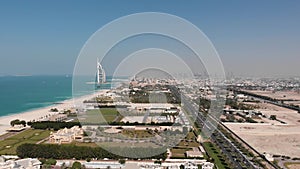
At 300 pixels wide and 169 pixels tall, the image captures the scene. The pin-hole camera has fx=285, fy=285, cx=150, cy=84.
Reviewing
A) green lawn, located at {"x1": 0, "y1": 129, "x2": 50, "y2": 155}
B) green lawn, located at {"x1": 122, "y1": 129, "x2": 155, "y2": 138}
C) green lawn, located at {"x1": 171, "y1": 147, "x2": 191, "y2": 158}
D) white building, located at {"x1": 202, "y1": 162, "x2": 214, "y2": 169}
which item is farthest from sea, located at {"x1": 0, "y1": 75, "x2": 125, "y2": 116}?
white building, located at {"x1": 202, "y1": 162, "x2": 214, "y2": 169}

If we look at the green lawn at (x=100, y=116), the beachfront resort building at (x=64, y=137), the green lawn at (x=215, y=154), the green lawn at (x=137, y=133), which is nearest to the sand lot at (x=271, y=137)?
the green lawn at (x=215, y=154)

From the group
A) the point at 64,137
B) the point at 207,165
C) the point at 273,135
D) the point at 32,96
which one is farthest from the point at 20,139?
the point at 32,96

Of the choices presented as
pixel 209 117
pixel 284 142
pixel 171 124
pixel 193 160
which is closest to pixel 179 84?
pixel 209 117

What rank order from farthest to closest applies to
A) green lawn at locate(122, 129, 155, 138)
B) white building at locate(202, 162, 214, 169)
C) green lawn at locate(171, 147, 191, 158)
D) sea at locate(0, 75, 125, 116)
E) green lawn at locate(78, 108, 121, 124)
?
sea at locate(0, 75, 125, 116), green lawn at locate(78, 108, 121, 124), green lawn at locate(122, 129, 155, 138), green lawn at locate(171, 147, 191, 158), white building at locate(202, 162, 214, 169)

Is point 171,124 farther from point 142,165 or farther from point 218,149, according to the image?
point 142,165

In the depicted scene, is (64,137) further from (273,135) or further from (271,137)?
(273,135)

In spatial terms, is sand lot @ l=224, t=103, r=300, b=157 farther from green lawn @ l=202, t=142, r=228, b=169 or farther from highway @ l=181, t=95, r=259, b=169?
green lawn @ l=202, t=142, r=228, b=169

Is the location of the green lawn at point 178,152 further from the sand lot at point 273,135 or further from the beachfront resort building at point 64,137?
the beachfront resort building at point 64,137
